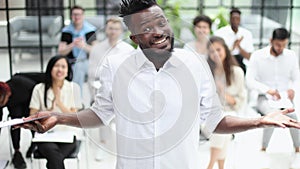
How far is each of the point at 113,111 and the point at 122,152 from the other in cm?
15

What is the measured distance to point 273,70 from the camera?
519 centimetres

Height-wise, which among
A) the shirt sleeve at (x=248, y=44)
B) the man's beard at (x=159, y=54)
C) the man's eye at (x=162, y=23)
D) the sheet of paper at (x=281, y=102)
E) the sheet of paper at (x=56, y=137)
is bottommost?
the sheet of paper at (x=56, y=137)

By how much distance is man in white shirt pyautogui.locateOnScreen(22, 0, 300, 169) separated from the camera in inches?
79.7

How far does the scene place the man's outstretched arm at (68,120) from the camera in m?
2.15

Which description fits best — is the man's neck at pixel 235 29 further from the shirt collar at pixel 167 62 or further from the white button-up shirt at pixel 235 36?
the shirt collar at pixel 167 62

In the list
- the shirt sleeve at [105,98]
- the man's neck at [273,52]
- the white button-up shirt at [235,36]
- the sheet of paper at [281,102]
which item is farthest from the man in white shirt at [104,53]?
the white button-up shirt at [235,36]

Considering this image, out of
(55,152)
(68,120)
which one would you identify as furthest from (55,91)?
(68,120)

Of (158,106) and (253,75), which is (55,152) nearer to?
(253,75)

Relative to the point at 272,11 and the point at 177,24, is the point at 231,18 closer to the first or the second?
the point at 272,11

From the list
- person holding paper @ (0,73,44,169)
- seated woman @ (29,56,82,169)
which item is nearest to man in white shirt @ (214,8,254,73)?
seated woman @ (29,56,82,169)

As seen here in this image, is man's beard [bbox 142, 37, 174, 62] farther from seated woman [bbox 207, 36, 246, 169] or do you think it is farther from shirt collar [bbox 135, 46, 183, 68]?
seated woman [bbox 207, 36, 246, 169]

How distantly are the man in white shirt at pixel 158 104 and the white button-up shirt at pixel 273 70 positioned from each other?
3.15m

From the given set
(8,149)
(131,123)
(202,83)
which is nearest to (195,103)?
(202,83)

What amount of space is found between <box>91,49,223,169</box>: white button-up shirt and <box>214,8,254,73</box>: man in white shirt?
158 inches
